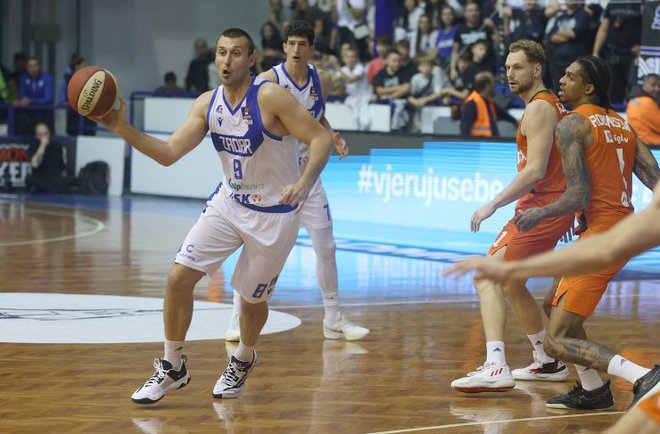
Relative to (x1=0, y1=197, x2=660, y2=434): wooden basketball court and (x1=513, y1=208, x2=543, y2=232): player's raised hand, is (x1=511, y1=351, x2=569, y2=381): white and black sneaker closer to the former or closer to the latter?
(x1=0, y1=197, x2=660, y2=434): wooden basketball court

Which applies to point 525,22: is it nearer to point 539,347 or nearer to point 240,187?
point 539,347

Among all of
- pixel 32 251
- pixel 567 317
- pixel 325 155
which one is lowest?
pixel 32 251

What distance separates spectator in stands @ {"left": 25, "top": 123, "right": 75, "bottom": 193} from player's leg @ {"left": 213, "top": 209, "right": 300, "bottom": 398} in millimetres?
15109

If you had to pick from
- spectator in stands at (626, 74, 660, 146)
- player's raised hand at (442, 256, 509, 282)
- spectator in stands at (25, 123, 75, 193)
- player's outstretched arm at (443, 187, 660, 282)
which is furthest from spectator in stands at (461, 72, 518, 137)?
player's raised hand at (442, 256, 509, 282)

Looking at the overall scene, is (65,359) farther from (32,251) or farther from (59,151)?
(59,151)

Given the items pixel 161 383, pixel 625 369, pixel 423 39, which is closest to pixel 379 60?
pixel 423 39

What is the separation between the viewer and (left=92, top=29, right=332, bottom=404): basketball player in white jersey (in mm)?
6637

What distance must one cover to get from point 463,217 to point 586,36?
3.19 m

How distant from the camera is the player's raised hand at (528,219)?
661 cm

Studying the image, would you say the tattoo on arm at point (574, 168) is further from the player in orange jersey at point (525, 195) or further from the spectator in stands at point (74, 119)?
the spectator in stands at point (74, 119)

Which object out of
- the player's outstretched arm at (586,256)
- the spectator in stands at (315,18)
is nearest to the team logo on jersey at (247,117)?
the player's outstretched arm at (586,256)

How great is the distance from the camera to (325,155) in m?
6.65

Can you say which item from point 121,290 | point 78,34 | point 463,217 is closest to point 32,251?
point 121,290

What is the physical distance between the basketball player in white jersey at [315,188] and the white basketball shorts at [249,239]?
2.14m
